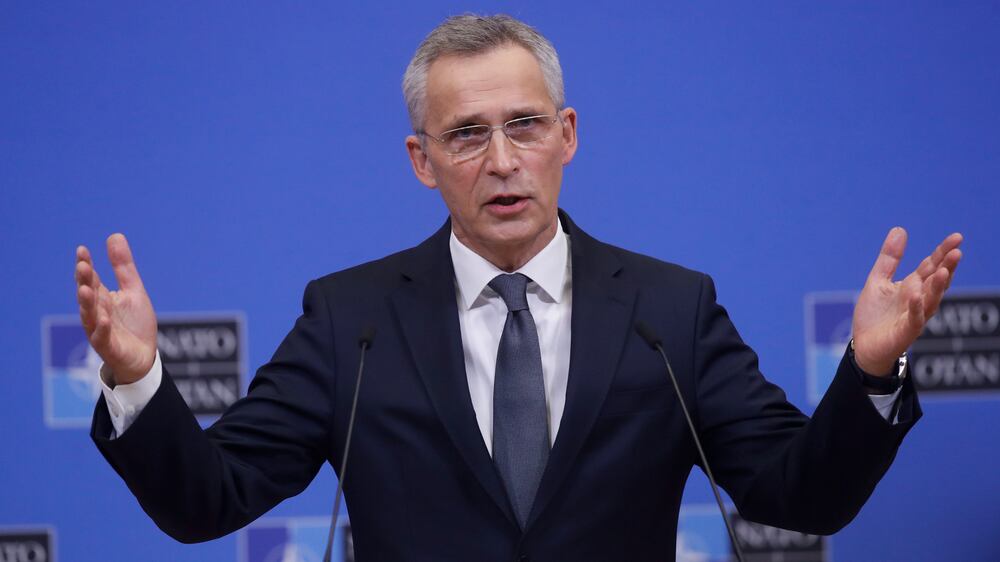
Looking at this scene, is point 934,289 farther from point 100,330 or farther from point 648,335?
point 100,330

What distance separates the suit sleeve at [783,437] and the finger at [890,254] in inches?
5.2

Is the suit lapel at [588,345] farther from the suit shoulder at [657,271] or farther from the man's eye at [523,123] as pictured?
the man's eye at [523,123]

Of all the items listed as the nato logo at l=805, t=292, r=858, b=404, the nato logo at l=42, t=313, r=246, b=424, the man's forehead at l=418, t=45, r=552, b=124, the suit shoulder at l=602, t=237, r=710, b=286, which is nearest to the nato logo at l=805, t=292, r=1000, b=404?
the nato logo at l=805, t=292, r=858, b=404

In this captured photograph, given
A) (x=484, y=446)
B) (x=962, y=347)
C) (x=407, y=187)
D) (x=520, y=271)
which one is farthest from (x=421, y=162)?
(x=962, y=347)

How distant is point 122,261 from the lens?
1.56 m

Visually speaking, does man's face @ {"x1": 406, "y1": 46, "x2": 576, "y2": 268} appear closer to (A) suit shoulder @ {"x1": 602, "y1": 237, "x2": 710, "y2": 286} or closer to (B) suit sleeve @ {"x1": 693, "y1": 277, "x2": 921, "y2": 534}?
(A) suit shoulder @ {"x1": 602, "y1": 237, "x2": 710, "y2": 286}

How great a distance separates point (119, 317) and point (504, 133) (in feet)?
2.14

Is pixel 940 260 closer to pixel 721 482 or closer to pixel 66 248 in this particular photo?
pixel 721 482

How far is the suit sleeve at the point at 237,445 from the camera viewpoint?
1.55m

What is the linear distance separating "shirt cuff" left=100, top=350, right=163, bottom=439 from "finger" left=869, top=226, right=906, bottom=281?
959 mm

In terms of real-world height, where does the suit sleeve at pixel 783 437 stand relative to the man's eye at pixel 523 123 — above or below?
below

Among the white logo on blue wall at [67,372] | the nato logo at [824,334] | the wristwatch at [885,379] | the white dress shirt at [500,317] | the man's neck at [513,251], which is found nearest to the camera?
the wristwatch at [885,379]

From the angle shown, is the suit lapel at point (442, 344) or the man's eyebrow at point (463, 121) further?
the man's eyebrow at point (463, 121)

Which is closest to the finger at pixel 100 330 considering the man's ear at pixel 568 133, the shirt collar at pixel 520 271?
the shirt collar at pixel 520 271
